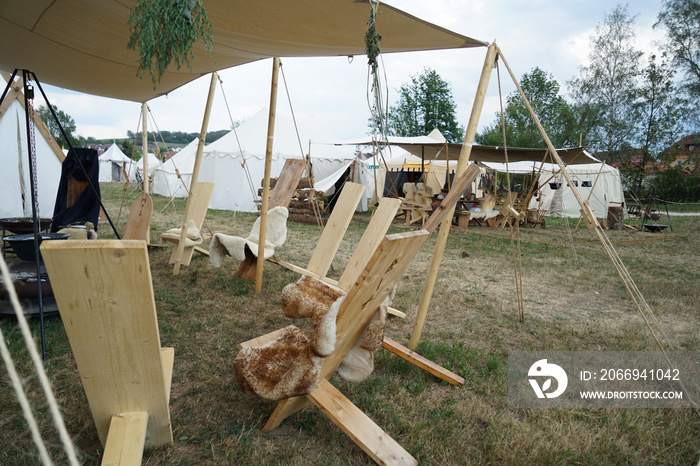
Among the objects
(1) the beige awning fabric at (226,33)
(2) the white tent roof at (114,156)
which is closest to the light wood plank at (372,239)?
(1) the beige awning fabric at (226,33)

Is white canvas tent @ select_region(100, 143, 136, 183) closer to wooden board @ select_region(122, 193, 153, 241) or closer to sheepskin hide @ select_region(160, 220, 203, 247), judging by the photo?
sheepskin hide @ select_region(160, 220, 203, 247)

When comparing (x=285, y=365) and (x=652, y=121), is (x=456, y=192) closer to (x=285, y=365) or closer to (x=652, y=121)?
(x=285, y=365)

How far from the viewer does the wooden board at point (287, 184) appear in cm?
448

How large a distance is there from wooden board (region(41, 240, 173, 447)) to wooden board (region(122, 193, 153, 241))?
230 cm

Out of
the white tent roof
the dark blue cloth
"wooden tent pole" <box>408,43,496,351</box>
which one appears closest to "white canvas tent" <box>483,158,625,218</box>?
"wooden tent pole" <box>408,43,496,351</box>

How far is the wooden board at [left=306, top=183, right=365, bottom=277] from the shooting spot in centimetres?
368

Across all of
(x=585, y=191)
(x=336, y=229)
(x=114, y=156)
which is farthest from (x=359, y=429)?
(x=114, y=156)

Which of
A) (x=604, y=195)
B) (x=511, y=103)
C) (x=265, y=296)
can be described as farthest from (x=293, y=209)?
(x=511, y=103)

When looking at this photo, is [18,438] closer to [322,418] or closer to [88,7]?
[322,418]

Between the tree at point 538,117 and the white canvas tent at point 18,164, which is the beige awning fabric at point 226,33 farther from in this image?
the tree at point 538,117

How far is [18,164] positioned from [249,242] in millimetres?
5720

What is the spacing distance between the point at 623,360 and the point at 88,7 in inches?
172

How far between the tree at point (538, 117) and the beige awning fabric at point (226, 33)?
23119mm

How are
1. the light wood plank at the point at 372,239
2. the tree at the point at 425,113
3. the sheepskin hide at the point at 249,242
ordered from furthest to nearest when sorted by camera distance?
1. the tree at the point at 425,113
2. the sheepskin hide at the point at 249,242
3. the light wood plank at the point at 372,239
